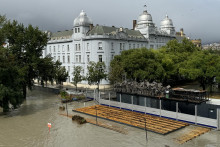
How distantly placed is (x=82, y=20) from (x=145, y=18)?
23.6 meters

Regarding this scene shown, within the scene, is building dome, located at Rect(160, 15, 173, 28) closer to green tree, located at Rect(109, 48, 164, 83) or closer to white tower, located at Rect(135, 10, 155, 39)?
white tower, located at Rect(135, 10, 155, 39)

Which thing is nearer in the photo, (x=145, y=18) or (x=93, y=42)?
(x=93, y=42)

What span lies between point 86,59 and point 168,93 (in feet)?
103

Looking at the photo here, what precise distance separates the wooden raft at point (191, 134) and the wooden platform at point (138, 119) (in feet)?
4.13

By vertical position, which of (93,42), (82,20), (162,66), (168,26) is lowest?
(162,66)

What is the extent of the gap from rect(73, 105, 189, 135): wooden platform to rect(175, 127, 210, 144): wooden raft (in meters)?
1.26

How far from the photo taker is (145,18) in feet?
226

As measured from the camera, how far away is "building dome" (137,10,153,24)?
6862 cm

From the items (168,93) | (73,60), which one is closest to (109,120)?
(168,93)

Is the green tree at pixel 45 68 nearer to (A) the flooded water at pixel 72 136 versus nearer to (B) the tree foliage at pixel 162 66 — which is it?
(B) the tree foliage at pixel 162 66

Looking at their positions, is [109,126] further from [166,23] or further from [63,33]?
[166,23]

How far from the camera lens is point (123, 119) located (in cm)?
2408

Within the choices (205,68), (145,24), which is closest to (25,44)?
(205,68)

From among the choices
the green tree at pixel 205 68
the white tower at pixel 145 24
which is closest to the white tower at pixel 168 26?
the white tower at pixel 145 24
